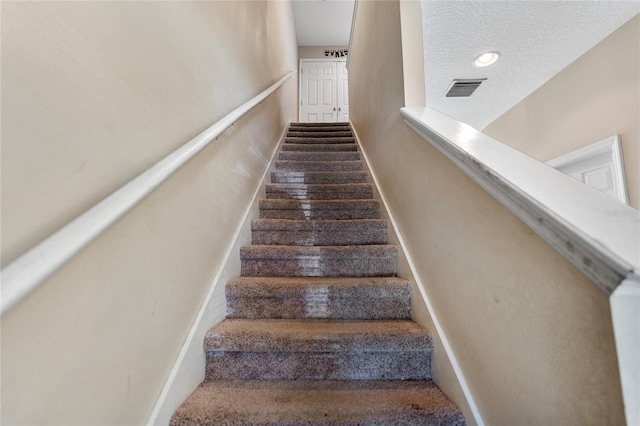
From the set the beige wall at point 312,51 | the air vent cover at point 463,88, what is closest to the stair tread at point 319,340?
the air vent cover at point 463,88

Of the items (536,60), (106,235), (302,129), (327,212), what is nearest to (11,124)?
(106,235)

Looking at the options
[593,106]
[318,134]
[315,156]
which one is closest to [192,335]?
[315,156]

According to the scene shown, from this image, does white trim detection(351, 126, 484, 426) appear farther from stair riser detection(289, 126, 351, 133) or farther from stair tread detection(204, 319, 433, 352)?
stair riser detection(289, 126, 351, 133)

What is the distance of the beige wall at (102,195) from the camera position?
1.48ft

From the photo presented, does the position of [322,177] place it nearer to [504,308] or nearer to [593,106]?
[504,308]

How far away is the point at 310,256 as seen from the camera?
57.3 inches

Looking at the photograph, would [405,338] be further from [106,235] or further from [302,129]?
[302,129]

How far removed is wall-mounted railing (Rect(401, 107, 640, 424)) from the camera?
370 millimetres

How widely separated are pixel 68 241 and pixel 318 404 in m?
0.81

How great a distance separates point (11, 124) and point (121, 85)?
0.29 meters

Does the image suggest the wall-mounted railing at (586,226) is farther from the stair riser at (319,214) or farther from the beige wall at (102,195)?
the stair riser at (319,214)

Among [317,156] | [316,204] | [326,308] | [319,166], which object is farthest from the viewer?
[317,156]

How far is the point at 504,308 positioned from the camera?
2.12 ft

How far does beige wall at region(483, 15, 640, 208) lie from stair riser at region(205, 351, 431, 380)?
173 centimetres
